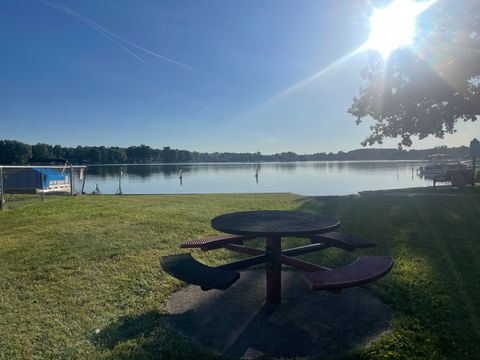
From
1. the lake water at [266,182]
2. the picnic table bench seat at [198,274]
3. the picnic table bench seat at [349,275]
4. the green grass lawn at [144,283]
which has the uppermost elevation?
the picnic table bench seat at [349,275]

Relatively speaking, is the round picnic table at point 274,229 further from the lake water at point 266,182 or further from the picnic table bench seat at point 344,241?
the lake water at point 266,182

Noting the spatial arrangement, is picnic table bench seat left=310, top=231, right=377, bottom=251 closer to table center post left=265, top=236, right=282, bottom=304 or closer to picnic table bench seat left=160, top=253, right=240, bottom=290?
table center post left=265, top=236, right=282, bottom=304

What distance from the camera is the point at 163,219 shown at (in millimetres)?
9016

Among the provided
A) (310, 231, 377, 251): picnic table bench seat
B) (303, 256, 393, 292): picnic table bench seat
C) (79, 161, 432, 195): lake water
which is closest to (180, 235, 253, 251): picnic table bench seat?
(310, 231, 377, 251): picnic table bench seat

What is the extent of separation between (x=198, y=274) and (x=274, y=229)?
981 millimetres

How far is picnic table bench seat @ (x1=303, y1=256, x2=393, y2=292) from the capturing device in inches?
119

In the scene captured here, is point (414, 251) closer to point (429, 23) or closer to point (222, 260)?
point (222, 260)

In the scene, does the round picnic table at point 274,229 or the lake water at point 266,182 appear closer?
the round picnic table at point 274,229

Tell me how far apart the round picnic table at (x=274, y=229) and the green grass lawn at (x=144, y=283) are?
1116mm

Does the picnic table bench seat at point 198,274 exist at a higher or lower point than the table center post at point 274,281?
higher

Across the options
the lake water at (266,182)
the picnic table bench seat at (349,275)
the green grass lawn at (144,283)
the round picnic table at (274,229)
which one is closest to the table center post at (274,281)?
the round picnic table at (274,229)

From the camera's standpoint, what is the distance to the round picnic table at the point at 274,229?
12.3ft

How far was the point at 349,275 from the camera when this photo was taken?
10.7 ft

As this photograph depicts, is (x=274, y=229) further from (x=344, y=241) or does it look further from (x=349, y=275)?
(x=344, y=241)
